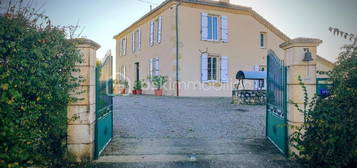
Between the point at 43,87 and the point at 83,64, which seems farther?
the point at 83,64

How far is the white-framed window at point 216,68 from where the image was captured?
14.8m

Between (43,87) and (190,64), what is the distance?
38.5 feet

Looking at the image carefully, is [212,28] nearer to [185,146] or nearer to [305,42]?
[305,42]

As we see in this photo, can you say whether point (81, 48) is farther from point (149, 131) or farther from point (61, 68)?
point (149, 131)

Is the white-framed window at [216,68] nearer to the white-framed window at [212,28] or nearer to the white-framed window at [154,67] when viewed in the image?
the white-framed window at [212,28]

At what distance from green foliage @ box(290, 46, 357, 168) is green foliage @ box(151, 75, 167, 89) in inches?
467

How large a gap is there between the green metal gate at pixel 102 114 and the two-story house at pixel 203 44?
947cm

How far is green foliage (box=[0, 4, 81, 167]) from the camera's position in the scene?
223cm

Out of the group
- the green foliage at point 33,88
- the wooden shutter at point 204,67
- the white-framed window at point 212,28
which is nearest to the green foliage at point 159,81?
the wooden shutter at point 204,67

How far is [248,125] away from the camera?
20.9 feet

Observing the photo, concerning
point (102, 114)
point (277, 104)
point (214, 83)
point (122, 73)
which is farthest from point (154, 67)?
point (277, 104)

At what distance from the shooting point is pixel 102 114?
419 centimetres

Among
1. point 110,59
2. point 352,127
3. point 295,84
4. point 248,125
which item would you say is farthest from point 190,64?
point 352,127

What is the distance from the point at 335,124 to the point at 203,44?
39.5ft
